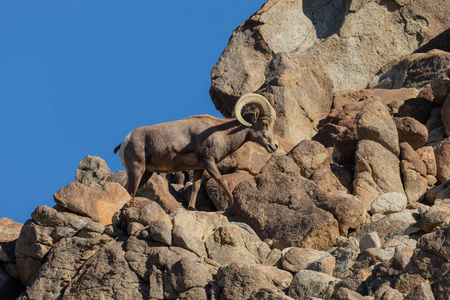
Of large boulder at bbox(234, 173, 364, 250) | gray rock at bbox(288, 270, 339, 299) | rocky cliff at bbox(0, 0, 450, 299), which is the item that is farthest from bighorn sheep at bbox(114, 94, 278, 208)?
gray rock at bbox(288, 270, 339, 299)

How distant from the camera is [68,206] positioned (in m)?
13.9

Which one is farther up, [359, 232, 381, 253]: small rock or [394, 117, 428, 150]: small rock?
[394, 117, 428, 150]: small rock

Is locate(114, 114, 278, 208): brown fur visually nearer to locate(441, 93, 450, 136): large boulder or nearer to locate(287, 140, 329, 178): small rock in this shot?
locate(287, 140, 329, 178): small rock

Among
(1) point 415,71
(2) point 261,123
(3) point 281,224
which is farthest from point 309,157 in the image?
(1) point 415,71

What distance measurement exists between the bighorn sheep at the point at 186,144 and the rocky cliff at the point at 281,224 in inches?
24.2

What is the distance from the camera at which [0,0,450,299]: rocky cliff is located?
10359 millimetres

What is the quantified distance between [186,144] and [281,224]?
3.06 m

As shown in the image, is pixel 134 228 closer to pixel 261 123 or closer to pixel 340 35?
pixel 261 123

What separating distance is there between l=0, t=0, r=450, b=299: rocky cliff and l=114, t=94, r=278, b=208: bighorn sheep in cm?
62

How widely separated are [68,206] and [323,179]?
512 centimetres

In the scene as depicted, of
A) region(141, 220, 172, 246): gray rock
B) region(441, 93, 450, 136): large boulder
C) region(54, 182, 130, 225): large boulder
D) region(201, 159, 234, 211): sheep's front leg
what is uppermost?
region(54, 182, 130, 225): large boulder

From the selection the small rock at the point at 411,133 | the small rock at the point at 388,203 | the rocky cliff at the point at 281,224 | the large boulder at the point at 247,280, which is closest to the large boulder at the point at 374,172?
the rocky cliff at the point at 281,224

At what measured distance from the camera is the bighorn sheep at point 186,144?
15.9m

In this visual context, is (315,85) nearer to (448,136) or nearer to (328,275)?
(448,136)
